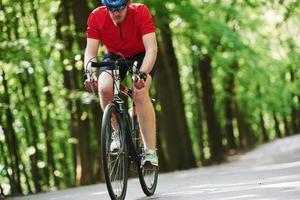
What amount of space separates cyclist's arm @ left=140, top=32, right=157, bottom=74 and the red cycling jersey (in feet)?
0.21

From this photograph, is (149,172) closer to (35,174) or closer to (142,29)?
(142,29)

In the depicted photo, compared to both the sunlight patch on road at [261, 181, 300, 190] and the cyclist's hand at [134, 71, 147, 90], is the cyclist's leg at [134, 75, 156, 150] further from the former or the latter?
the sunlight patch on road at [261, 181, 300, 190]

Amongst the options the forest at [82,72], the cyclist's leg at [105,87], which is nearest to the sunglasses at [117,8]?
the cyclist's leg at [105,87]

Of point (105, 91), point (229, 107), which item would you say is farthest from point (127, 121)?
point (229, 107)

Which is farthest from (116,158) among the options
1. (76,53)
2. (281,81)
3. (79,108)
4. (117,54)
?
(281,81)

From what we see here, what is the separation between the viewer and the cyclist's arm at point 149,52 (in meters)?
6.80

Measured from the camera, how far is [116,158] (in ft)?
21.9

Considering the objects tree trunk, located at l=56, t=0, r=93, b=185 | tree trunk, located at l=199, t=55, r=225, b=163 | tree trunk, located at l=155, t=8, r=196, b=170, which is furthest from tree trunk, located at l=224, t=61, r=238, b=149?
tree trunk, located at l=56, t=0, r=93, b=185

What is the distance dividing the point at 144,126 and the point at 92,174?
293 inches

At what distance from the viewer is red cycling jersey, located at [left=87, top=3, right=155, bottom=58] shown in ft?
22.7

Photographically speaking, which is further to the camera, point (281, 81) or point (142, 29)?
point (281, 81)

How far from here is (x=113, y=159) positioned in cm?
659

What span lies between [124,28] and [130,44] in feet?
0.66

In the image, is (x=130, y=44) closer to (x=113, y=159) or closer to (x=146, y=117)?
(x=146, y=117)
